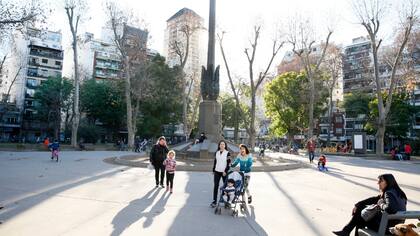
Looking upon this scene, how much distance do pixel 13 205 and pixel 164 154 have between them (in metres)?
4.16

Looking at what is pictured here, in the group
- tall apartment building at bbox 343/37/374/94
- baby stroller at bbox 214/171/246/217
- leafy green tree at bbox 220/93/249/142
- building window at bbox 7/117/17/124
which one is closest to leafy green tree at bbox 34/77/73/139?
building window at bbox 7/117/17/124

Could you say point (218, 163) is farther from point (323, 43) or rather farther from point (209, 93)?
point (323, 43)

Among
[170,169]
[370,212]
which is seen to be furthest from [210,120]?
[370,212]

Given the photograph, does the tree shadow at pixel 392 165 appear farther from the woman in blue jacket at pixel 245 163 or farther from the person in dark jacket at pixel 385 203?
the person in dark jacket at pixel 385 203

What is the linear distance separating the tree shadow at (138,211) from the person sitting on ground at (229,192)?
52.4 inches

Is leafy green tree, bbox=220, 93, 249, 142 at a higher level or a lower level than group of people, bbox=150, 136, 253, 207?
higher

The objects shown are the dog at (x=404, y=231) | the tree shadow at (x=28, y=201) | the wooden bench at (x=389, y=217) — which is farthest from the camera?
the tree shadow at (x=28, y=201)

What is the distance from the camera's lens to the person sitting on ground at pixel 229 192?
6.18 m

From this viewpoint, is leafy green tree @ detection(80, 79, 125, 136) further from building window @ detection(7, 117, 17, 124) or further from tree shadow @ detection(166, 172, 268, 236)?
tree shadow @ detection(166, 172, 268, 236)

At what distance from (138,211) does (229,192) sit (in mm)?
1858

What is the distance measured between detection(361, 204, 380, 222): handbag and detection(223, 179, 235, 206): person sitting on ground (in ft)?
8.77

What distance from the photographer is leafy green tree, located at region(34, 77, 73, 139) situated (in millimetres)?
46125

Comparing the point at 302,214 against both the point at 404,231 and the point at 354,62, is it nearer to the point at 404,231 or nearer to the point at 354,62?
the point at 404,231

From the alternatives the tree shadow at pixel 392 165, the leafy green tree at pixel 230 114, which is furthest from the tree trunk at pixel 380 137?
the leafy green tree at pixel 230 114
